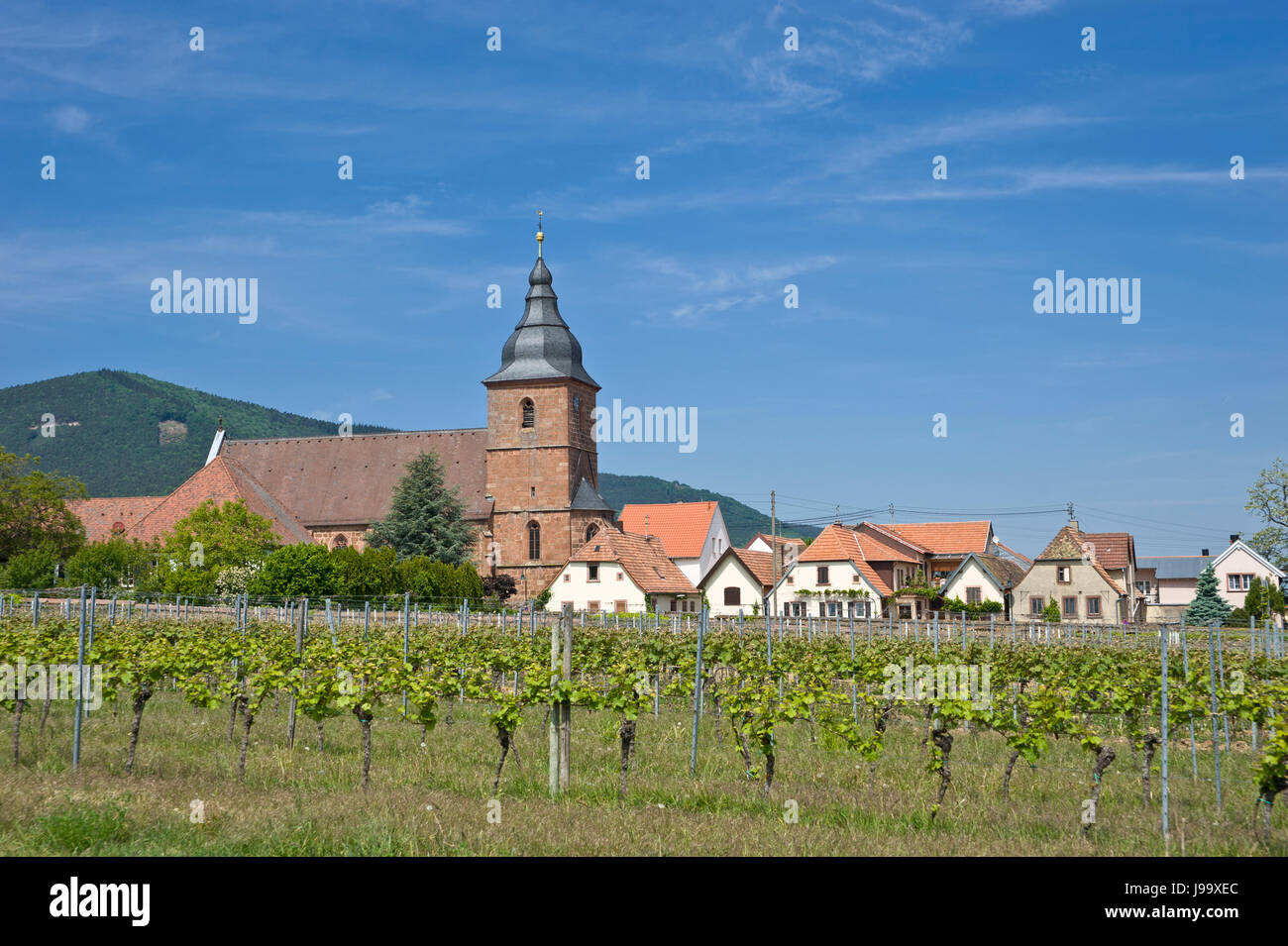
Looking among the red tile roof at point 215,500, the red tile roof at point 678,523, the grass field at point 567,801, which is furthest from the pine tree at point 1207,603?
the grass field at point 567,801

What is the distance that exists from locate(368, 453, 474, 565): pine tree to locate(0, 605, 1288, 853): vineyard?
133 ft

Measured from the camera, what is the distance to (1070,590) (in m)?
53.7

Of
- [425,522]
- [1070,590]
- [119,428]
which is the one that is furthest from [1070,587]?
[119,428]

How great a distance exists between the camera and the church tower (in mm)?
63125

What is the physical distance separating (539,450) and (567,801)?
5470 cm

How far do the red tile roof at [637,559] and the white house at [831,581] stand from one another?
6.63m

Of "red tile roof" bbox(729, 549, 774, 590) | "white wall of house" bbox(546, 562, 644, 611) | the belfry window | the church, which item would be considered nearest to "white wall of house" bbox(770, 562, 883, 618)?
"red tile roof" bbox(729, 549, 774, 590)

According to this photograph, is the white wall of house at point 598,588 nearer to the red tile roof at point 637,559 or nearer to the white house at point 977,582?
the red tile roof at point 637,559

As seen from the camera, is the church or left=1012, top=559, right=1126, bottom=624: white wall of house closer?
left=1012, top=559, right=1126, bottom=624: white wall of house

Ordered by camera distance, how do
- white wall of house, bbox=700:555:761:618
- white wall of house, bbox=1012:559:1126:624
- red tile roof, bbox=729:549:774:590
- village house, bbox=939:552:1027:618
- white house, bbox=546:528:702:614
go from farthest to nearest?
red tile roof, bbox=729:549:774:590 → white wall of house, bbox=700:555:761:618 → white house, bbox=546:528:702:614 → village house, bbox=939:552:1027:618 → white wall of house, bbox=1012:559:1126:624

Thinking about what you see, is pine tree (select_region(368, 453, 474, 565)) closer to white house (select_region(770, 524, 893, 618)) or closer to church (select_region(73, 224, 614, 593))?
church (select_region(73, 224, 614, 593))

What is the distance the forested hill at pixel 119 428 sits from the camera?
146500 millimetres
